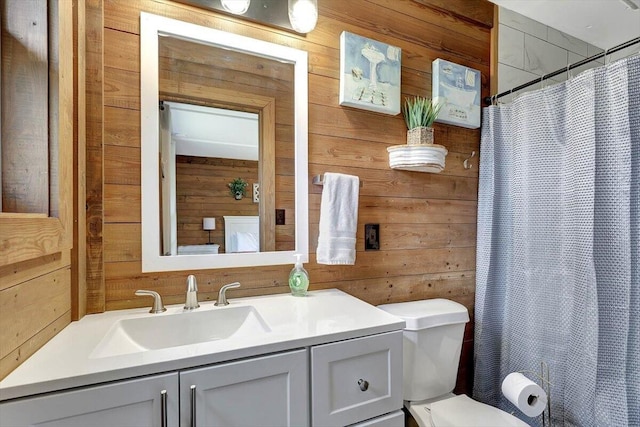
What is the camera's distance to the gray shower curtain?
1.16 metres

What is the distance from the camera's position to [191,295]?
1065mm

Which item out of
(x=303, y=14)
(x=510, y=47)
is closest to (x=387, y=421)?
(x=303, y=14)

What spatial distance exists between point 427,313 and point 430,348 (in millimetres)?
146

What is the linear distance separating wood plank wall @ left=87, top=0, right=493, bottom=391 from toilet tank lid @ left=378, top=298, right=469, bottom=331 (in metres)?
0.11

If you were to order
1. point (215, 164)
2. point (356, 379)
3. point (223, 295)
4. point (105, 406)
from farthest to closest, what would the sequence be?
1. point (215, 164)
2. point (223, 295)
3. point (356, 379)
4. point (105, 406)

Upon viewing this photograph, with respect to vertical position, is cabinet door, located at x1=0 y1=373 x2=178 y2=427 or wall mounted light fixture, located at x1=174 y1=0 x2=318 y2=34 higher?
wall mounted light fixture, located at x1=174 y1=0 x2=318 y2=34

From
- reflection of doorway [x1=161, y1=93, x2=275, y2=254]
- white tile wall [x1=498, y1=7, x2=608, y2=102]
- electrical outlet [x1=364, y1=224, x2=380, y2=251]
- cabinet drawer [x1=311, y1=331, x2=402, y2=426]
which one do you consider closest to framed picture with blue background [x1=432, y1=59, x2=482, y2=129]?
white tile wall [x1=498, y1=7, x2=608, y2=102]

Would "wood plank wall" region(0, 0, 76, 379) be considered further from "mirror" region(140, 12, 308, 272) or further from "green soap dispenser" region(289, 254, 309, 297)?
"green soap dispenser" region(289, 254, 309, 297)

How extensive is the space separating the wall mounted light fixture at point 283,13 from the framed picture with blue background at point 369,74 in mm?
196

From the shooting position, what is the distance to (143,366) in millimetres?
662

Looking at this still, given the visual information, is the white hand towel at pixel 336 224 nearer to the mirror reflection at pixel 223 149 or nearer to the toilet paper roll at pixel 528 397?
the mirror reflection at pixel 223 149

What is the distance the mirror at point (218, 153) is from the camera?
111 centimetres

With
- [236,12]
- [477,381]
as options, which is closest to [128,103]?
[236,12]

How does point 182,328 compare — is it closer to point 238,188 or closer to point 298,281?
point 298,281
